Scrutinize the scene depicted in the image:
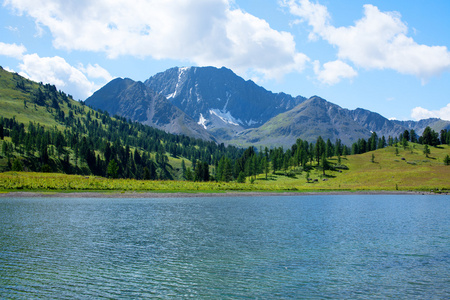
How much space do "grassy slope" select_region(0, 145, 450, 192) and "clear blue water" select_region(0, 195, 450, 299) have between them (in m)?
58.8

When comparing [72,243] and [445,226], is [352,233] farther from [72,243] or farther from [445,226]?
[72,243]

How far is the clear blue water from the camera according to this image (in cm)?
1980

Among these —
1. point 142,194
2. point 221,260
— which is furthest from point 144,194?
point 221,260

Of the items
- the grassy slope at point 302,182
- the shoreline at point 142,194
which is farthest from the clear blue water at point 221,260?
the grassy slope at point 302,182

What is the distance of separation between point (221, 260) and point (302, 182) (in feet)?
464

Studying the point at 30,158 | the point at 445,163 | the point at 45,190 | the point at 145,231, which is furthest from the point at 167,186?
the point at 445,163

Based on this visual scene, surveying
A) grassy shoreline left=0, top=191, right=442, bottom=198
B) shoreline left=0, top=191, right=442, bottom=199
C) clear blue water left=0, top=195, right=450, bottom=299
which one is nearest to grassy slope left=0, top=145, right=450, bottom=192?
grassy shoreline left=0, top=191, right=442, bottom=198

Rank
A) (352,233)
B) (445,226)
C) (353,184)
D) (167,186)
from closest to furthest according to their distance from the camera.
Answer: (352,233), (445,226), (167,186), (353,184)

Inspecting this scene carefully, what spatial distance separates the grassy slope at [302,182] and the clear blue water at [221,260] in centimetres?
5878

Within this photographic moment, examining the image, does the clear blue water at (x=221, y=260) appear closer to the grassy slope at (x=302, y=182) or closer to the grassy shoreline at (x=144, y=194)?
the grassy shoreline at (x=144, y=194)

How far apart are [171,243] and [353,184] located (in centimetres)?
13619

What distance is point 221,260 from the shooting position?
26.8 metres

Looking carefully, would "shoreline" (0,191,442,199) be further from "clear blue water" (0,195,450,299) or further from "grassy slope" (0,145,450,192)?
"clear blue water" (0,195,450,299)

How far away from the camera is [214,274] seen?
23.1 m
